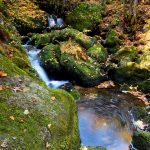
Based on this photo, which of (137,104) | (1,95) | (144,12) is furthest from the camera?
(144,12)

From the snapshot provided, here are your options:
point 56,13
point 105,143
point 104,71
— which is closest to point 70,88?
point 104,71

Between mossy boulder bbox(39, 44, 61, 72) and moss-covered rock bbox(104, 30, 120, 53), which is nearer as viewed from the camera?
mossy boulder bbox(39, 44, 61, 72)

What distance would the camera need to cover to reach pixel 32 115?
20.0 feet

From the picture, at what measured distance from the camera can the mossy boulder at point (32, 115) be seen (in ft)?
18.1

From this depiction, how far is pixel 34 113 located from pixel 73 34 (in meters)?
10.1

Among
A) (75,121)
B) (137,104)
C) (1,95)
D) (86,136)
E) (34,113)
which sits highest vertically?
(1,95)

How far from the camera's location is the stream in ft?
32.6

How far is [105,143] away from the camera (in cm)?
988

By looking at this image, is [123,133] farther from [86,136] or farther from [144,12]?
[144,12]

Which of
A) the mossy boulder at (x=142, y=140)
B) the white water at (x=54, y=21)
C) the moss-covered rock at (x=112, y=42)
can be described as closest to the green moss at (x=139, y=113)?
the mossy boulder at (x=142, y=140)

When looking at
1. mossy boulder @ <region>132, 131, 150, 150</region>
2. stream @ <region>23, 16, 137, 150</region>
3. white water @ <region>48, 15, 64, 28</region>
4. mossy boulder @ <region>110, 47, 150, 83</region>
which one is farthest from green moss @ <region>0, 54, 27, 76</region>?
white water @ <region>48, 15, 64, 28</region>

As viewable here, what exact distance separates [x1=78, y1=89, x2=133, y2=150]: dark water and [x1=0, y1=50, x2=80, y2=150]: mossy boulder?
9.81ft

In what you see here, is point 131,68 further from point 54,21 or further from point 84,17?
point 54,21

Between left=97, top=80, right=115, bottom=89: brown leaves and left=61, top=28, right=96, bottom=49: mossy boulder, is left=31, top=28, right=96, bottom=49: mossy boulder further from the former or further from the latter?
left=97, top=80, right=115, bottom=89: brown leaves
